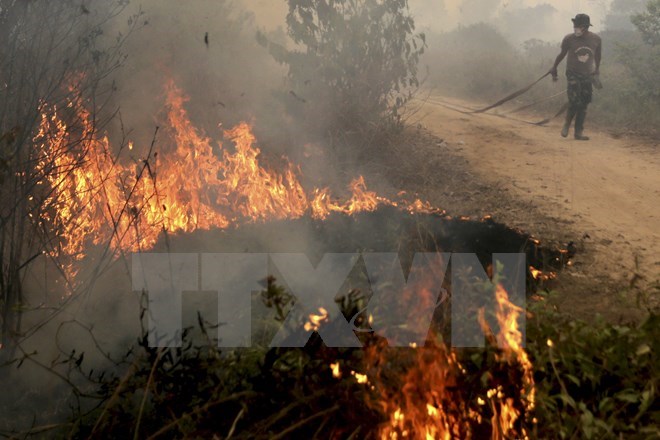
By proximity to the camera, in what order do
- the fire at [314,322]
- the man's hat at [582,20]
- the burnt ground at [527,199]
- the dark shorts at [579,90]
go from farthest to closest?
the dark shorts at [579,90], the man's hat at [582,20], the burnt ground at [527,199], the fire at [314,322]

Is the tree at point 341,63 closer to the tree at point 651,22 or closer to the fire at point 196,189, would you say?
the fire at point 196,189

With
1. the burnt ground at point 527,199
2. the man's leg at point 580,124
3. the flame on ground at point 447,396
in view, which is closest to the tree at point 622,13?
the man's leg at point 580,124

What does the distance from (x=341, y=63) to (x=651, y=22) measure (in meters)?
10.4

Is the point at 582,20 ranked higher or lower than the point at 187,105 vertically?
higher

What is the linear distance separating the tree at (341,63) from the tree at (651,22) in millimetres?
9019

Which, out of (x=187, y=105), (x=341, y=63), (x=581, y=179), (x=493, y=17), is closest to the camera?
(x=187, y=105)

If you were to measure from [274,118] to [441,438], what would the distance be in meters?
6.60

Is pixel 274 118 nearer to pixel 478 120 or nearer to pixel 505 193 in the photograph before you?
pixel 505 193

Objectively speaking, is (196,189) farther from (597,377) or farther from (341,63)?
(597,377)

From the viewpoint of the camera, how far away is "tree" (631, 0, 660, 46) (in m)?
14.3

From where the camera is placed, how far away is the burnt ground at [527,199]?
5215mm

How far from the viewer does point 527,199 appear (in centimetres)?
767

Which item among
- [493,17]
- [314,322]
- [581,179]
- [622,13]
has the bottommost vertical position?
[314,322]

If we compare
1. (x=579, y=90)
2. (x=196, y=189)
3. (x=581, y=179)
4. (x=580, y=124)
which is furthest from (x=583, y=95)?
(x=196, y=189)
